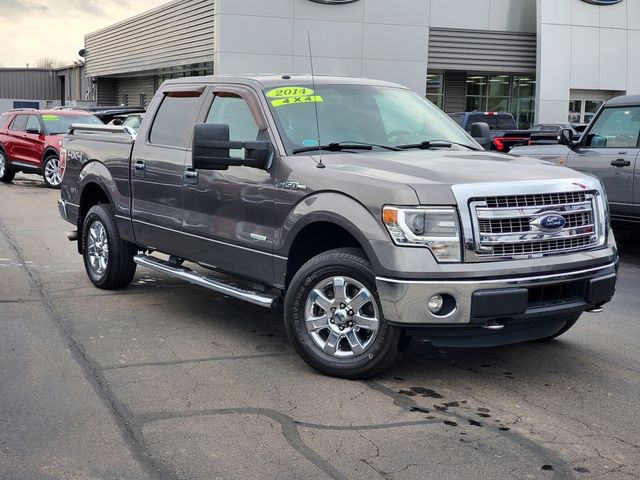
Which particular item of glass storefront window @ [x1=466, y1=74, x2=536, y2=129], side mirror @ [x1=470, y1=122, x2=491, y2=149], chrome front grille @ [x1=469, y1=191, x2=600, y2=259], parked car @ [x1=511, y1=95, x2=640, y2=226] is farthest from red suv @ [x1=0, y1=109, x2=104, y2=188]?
glass storefront window @ [x1=466, y1=74, x2=536, y2=129]

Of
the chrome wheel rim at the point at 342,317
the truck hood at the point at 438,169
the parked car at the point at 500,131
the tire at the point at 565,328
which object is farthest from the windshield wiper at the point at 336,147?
the parked car at the point at 500,131

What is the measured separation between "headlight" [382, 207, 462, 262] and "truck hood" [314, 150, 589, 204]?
72 millimetres

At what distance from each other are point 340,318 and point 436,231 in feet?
2.97

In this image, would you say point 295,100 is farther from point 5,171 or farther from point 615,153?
point 5,171

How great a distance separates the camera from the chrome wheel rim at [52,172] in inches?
781

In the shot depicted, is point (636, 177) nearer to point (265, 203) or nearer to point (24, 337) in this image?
point (265, 203)

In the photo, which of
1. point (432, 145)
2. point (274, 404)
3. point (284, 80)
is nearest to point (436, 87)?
point (284, 80)

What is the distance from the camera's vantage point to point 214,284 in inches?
252

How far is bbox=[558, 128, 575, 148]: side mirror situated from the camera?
10.3m

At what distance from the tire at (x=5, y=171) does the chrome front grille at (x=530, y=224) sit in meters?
18.4

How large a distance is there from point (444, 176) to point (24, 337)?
3.49 meters

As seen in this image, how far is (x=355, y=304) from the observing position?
530cm

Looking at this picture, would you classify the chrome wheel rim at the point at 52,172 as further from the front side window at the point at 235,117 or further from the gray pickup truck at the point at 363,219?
the front side window at the point at 235,117

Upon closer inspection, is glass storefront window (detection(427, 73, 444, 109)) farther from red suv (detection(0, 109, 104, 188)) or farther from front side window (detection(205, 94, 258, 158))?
front side window (detection(205, 94, 258, 158))
